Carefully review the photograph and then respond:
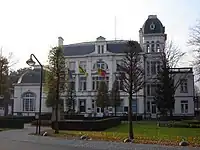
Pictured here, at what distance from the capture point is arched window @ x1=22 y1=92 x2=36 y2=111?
7319 centimetres

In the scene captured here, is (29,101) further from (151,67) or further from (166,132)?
(166,132)

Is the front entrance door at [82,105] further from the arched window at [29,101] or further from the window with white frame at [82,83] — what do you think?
the arched window at [29,101]

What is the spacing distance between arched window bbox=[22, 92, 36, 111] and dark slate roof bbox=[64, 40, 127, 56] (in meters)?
12.5

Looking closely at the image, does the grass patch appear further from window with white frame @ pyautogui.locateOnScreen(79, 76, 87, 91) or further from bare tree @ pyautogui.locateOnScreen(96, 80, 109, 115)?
window with white frame @ pyautogui.locateOnScreen(79, 76, 87, 91)

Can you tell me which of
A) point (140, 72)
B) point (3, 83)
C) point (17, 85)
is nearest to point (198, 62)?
point (140, 72)

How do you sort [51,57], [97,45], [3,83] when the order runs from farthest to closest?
[97,45] → [3,83] → [51,57]

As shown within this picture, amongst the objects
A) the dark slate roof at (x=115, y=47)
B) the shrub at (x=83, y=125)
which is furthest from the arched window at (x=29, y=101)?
the shrub at (x=83, y=125)

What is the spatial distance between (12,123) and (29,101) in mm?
38652

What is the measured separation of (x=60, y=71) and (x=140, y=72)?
851 centimetres

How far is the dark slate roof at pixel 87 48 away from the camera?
233 ft

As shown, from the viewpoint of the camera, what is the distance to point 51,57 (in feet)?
97.0

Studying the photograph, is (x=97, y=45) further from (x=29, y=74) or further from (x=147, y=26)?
(x=29, y=74)

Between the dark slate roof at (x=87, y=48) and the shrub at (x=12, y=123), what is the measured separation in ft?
126

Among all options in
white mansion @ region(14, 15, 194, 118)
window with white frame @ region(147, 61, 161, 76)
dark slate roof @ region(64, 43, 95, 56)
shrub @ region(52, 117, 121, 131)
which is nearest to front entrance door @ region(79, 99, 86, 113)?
white mansion @ region(14, 15, 194, 118)
